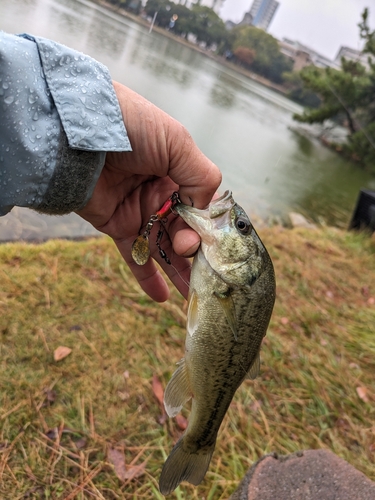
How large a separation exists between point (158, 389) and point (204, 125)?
13711mm

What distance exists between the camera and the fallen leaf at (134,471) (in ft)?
8.25

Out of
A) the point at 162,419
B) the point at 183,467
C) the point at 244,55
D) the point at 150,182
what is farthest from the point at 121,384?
the point at 244,55

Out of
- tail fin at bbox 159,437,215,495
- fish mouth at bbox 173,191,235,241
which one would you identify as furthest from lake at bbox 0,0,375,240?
tail fin at bbox 159,437,215,495

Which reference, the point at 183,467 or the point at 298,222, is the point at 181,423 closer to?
the point at 183,467

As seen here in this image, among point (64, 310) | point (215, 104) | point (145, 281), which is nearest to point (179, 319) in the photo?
point (64, 310)

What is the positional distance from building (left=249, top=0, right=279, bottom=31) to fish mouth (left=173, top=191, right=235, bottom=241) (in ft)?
90.8

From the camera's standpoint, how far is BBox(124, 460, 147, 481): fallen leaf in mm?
2513

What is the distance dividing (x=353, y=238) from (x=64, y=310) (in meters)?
7.07

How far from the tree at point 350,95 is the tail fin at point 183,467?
26790 millimetres

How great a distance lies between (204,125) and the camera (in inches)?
603

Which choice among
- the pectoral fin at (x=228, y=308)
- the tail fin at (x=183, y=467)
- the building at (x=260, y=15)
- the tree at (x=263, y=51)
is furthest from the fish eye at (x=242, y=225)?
the tree at (x=263, y=51)

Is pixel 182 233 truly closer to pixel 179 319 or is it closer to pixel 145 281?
pixel 145 281

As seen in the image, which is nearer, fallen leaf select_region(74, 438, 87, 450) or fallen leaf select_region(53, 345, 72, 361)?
fallen leaf select_region(74, 438, 87, 450)

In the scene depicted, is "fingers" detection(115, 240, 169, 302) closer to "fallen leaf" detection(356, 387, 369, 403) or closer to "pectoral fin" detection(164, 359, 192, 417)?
"pectoral fin" detection(164, 359, 192, 417)
